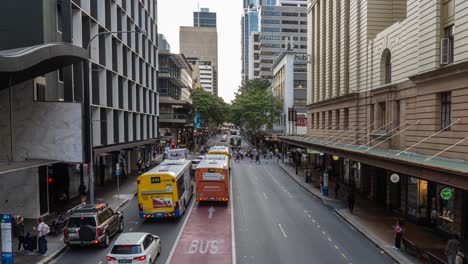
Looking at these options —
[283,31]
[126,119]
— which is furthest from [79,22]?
[283,31]

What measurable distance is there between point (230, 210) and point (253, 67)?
156591 mm

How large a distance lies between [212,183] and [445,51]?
56.7ft

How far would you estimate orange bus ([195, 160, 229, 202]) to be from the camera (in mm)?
30984

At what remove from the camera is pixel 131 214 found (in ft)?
94.6

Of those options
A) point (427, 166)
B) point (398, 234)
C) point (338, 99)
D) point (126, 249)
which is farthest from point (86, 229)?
point (338, 99)

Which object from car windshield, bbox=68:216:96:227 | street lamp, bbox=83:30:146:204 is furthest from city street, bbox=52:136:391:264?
street lamp, bbox=83:30:146:204

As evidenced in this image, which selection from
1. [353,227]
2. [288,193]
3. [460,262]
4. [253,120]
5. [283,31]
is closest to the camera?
[460,262]

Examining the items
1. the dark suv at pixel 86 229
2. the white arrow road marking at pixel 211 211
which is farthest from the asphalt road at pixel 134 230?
the white arrow road marking at pixel 211 211

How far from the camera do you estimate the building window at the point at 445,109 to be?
23.1 metres

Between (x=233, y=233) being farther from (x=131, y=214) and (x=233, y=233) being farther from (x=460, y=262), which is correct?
(x=460, y=262)

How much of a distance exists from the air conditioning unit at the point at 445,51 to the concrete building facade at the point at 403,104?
5 cm

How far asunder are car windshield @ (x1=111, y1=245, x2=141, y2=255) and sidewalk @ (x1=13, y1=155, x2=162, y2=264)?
14.0 feet

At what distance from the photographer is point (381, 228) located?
24594mm

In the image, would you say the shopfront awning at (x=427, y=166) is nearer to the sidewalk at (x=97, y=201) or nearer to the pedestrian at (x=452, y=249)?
the pedestrian at (x=452, y=249)
